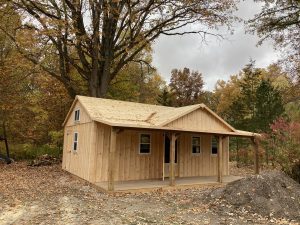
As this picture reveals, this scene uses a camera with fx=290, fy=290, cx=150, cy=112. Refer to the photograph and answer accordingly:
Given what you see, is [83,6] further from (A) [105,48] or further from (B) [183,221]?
(B) [183,221]

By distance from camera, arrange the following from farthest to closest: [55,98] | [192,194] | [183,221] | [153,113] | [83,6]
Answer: [55,98] < [83,6] < [153,113] < [192,194] < [183,221]

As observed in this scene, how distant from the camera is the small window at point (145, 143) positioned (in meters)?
14.7

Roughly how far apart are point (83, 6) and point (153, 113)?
9223 millimetres

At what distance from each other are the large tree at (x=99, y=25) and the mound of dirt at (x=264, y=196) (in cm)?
1386

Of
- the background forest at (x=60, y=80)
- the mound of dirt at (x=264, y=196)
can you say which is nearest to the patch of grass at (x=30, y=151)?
the background forest at (x=60, y=80)

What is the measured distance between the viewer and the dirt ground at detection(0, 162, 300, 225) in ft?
25.1

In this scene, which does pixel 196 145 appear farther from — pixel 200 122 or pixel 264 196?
pixel 264 196

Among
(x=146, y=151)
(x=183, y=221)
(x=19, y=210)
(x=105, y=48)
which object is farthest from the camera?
(x=105, y=48)

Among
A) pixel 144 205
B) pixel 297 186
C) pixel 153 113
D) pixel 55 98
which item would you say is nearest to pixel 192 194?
pixel 144 205

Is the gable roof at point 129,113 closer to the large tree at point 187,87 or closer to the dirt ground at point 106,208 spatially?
the dirt ground at point 106,208

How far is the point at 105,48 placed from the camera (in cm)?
2158

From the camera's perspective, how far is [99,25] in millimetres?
20859

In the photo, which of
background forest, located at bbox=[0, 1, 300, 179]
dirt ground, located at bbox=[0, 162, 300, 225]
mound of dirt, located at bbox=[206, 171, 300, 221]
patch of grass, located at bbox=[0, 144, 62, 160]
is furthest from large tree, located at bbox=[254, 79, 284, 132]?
patch of grass, located at bbox=[0, 144, 62, 160]

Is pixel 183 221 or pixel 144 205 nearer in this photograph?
pixel 183 221
